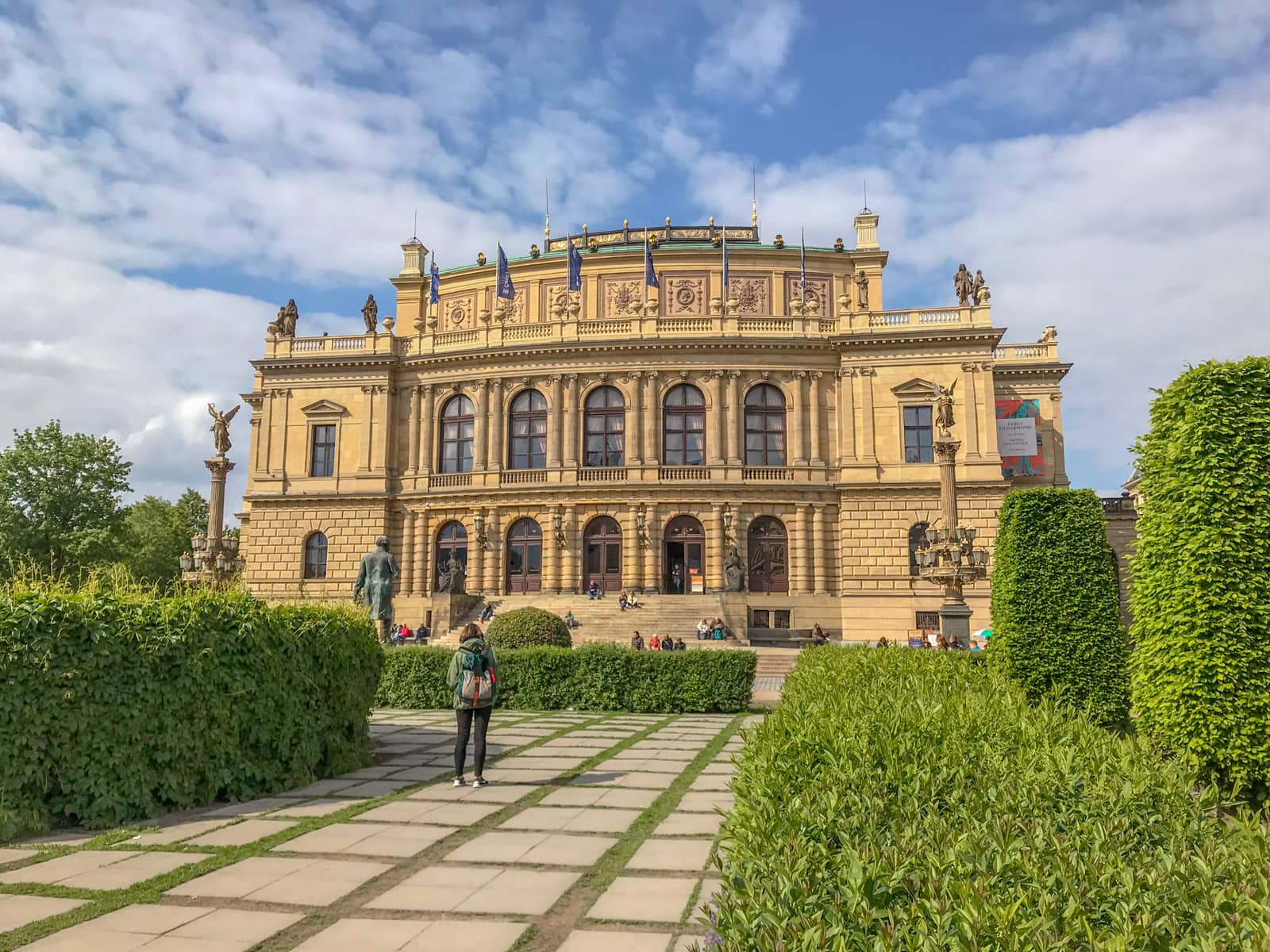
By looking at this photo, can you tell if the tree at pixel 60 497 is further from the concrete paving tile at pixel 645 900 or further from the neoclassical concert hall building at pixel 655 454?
the concrete paving tile at pixel 645 900

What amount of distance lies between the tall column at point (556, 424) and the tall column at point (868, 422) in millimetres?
14184

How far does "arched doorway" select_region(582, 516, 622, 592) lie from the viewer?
132ft

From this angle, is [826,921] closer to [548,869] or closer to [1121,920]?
[1121,920]

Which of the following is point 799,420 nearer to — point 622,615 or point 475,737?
point 622,615

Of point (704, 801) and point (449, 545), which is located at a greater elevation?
point (449, 545)

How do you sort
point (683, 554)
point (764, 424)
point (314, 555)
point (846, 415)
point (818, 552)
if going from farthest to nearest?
point (314, 555), point (764, 424), point (846, 415), point (683, 554), point (818, 552)

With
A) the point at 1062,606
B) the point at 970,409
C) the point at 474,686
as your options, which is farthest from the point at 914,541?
the point at 474,686

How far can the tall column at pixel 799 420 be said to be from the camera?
40438 millimetres

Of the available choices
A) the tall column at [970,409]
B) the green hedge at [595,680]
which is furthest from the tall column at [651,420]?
the green hedge at [595,680]

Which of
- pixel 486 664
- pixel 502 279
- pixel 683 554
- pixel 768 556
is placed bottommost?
pixel 486 664

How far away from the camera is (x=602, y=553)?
4038cm

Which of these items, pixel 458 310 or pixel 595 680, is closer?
pixel 595 680

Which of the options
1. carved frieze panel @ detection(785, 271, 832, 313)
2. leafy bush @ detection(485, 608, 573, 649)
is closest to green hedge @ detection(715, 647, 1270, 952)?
leafy bush @ detection(485, 608, 573, 649)

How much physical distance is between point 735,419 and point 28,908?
1437 inches
